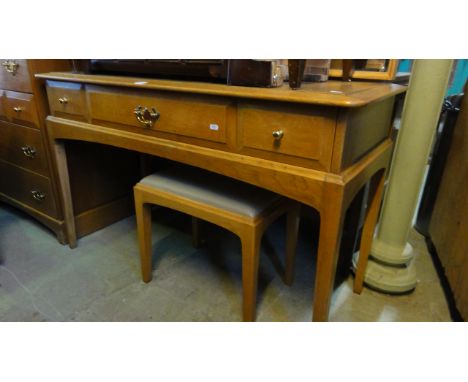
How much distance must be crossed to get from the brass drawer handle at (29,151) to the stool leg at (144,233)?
0.57 m

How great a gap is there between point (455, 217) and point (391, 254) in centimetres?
27

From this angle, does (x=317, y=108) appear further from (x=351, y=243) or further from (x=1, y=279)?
(x=1, y=279)

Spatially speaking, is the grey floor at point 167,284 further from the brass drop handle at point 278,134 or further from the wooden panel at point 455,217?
the brass drop handle at point 278,134

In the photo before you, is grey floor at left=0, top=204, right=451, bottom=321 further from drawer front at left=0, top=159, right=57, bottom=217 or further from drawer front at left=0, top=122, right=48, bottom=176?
drawer front at left=0, top=122, right=48, bottom=176

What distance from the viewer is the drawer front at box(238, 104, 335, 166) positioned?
0.70 metres

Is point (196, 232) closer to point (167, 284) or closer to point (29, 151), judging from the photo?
point (167, 284)

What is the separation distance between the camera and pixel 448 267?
1243 millimetres

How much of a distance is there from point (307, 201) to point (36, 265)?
119 cm

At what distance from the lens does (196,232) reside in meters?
1.48

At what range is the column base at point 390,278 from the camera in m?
1.23

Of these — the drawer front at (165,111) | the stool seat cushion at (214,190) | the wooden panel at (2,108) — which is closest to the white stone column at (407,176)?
the stool seat cushion at (214,190)

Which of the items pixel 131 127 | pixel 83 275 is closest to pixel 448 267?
pixel 131 127

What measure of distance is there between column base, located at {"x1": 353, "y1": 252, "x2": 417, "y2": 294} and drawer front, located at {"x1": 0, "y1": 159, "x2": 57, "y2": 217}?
130cm

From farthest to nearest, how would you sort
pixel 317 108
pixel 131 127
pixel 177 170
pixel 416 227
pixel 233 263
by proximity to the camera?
1. pixel 416 227
2. pixel 233 263
3. pixel 177 170
4. pixel 131 127
5. pixel 317 108
